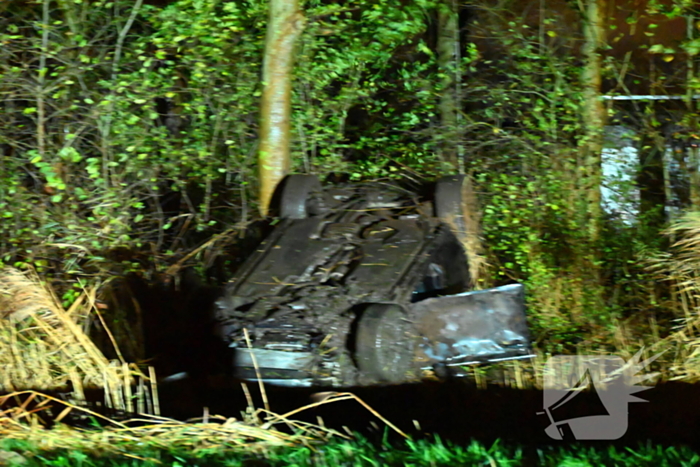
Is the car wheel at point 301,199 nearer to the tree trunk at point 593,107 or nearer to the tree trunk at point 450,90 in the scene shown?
the tree trunk at point 450,90

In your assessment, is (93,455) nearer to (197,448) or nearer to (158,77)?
(197,448)

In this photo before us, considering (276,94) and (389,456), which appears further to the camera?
(276,94)

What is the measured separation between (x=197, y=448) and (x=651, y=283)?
5.34 m

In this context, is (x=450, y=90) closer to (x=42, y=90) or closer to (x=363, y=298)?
(x=363, y=298)

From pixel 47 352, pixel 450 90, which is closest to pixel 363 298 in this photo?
pixel 47 352

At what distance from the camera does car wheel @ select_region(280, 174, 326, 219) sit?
259 inches

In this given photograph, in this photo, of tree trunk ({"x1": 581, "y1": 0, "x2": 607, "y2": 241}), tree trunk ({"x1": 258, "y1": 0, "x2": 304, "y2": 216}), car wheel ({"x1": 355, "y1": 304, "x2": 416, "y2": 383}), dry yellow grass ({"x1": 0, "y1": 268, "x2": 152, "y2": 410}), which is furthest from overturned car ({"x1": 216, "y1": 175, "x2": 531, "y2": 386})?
tree trunk ({"x1": 581, "y1": 0, "x2": 607, "y2": 241})

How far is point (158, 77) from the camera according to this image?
25.2 feet

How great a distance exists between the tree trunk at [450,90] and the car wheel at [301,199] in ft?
8.42

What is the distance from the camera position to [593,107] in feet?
28.3

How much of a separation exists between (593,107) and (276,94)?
3894 millimetres

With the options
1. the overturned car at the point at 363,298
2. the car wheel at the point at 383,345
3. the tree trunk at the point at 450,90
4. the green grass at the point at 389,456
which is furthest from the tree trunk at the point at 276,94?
the green grass at the point at 389,456

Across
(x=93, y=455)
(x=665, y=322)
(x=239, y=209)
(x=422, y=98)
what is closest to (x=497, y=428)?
(x=93, y=455)

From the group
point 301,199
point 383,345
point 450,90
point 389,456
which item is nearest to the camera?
point 389,456
